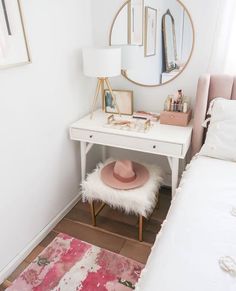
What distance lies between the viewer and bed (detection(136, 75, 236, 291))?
81 centimetres

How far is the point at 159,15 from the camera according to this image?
6.02 ft

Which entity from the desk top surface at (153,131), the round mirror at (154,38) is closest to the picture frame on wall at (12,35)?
the desk top surface at (153,131)

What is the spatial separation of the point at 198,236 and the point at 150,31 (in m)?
1.56

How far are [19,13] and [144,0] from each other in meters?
0.99

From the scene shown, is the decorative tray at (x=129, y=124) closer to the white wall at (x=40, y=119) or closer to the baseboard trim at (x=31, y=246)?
the white wall at (x=40, y=119)

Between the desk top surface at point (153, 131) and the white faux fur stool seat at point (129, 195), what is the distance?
0.32m

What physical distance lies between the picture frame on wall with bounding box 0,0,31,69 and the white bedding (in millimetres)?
1160

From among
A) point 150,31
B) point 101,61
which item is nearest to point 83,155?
point 101,61

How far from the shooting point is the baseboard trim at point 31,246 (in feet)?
4.97

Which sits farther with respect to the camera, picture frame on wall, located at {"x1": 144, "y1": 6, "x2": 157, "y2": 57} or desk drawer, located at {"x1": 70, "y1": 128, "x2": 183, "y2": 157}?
picture frame on wall, located at {"x1": 144, "y1": 6, "x2": 157, "y2": 57}

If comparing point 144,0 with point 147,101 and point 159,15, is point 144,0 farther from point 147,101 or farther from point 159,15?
point 147,101

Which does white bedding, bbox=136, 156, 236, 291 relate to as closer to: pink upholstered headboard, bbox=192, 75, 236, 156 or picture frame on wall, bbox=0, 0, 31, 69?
pink upholstered headboard, bbox=192, 75, 236, 156

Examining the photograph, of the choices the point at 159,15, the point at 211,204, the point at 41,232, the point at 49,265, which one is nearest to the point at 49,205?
the point at 41,232

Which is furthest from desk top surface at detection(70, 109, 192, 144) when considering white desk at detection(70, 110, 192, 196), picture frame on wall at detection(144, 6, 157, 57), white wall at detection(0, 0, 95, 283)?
picture frame on wall at detection(144, 6, 157, 57)
